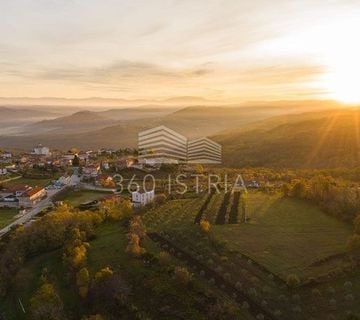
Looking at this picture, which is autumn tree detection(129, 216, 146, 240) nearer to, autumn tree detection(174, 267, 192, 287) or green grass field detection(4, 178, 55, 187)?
autumn tree detection(174, 267, 192, 287)

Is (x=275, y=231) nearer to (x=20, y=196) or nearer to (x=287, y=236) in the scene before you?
(x=287, y=236)

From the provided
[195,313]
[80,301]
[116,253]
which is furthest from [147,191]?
[195,313]

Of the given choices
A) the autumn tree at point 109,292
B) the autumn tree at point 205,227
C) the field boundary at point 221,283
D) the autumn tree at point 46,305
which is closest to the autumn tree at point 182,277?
the field boundary at point 221,283

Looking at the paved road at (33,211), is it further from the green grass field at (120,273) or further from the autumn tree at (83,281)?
the autumn tree at (83,281)

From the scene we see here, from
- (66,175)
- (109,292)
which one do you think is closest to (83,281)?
(109,292)

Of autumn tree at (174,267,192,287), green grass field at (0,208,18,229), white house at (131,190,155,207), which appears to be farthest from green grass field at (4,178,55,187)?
autumn tree at (174,267,192,287)

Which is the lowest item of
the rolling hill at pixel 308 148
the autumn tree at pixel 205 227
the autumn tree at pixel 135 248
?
the rolling hill at pixel 308 148
